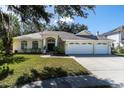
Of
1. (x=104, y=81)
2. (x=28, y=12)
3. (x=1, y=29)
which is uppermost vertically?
(x=28, y=12)

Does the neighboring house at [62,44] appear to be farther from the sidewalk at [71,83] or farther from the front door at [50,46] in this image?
the sidewalk at [71,83]

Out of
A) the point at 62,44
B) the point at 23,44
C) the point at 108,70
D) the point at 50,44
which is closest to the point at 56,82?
the point at 108,70

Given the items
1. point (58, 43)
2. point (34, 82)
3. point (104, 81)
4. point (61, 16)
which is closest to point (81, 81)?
point (104, 81)

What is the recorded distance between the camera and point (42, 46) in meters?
33.5

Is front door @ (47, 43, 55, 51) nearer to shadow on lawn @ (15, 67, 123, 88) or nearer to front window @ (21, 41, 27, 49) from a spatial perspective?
front window @ (21, 41, 27, 49)

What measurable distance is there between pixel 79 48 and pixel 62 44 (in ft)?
9.61

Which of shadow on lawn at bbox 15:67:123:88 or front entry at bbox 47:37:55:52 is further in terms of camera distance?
front entry at bbox 47:37:55:52

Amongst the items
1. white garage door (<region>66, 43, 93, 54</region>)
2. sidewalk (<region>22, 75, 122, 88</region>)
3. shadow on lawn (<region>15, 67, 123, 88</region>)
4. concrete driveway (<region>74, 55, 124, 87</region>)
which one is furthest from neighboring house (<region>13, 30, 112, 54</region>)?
sidewalk (<region>22, 75, 122, 88</region>)

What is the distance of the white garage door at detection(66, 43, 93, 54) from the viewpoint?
30344 millimetres

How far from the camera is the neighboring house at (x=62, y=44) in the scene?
99.9 ft

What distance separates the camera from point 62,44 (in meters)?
32.3
